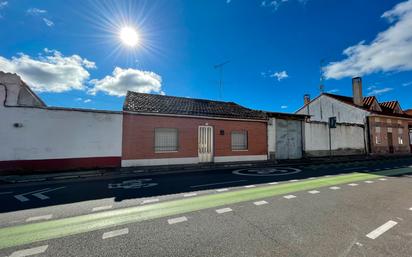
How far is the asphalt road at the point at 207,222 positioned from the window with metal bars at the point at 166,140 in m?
5.91

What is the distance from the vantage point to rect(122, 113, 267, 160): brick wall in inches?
462

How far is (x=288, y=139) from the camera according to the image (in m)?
17.5

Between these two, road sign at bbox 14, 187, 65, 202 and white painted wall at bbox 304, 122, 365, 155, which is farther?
white painted wall at bbox 304, 122, 365, 155

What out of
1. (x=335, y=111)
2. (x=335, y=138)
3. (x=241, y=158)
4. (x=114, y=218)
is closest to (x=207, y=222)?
(x=114, y=218)

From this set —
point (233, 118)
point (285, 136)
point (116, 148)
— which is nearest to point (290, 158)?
point (285, 136)

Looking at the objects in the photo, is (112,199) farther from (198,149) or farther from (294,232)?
(198,149)

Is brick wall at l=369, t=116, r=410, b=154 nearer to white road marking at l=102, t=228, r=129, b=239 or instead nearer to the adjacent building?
the adjacent building

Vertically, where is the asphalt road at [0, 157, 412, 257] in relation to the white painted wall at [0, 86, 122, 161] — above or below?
below

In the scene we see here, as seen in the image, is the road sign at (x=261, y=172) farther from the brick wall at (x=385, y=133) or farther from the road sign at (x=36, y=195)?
the brick wall at (x=385, y=133)

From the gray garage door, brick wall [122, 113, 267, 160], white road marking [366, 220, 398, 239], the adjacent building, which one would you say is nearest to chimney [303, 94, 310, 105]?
the adjacent building

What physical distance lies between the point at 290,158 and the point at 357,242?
15082mm

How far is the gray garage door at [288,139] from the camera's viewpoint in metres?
17.0

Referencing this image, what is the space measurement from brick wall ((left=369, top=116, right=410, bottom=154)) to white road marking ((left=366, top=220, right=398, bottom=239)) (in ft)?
78.1

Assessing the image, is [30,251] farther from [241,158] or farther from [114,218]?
[241,158]
